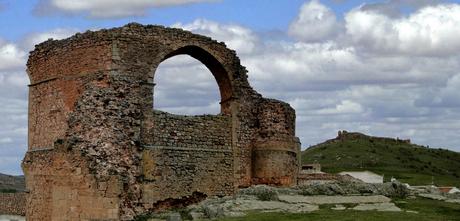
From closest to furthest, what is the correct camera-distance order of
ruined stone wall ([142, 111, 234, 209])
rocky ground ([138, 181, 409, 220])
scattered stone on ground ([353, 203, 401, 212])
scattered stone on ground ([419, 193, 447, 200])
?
1. scattered stone on ground ([353, 203, 401, 212])
2. rocky ground ([138, 181, 409, 220])
3. ruined stone wall ([142, 111, 234, 209])
4. scattered stone on ground ([419, 193, 447, 200])

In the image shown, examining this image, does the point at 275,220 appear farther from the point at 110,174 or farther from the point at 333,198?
the point at 110,174

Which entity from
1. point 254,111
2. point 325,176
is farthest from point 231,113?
point 325,176

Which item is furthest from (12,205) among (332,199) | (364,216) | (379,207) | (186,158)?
(364,216)

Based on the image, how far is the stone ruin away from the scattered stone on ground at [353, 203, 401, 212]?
5706 mm

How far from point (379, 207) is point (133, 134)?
6759mm

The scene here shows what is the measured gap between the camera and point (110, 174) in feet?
63.9

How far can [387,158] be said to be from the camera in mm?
78938

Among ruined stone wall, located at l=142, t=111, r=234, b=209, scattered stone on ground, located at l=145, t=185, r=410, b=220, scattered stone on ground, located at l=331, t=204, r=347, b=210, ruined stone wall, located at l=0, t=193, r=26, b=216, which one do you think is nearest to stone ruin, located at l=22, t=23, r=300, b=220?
ruined stone wall, located at l=142, t=111, r=234, b=209

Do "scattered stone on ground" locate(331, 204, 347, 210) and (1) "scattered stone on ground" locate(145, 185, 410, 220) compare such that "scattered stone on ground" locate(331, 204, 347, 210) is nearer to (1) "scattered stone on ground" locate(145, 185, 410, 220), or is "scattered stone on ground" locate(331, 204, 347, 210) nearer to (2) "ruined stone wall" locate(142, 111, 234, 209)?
(1) "scattered stone on ground" locate(145, 185, 410, 220)

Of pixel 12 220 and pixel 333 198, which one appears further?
pixel 12 220

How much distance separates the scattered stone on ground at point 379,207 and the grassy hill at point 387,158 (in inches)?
1721

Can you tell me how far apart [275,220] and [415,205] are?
4.48 m

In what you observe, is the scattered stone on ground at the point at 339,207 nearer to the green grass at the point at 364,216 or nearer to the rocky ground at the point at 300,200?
the rocky ground at the point at 300,200

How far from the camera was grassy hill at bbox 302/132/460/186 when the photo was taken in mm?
69194
